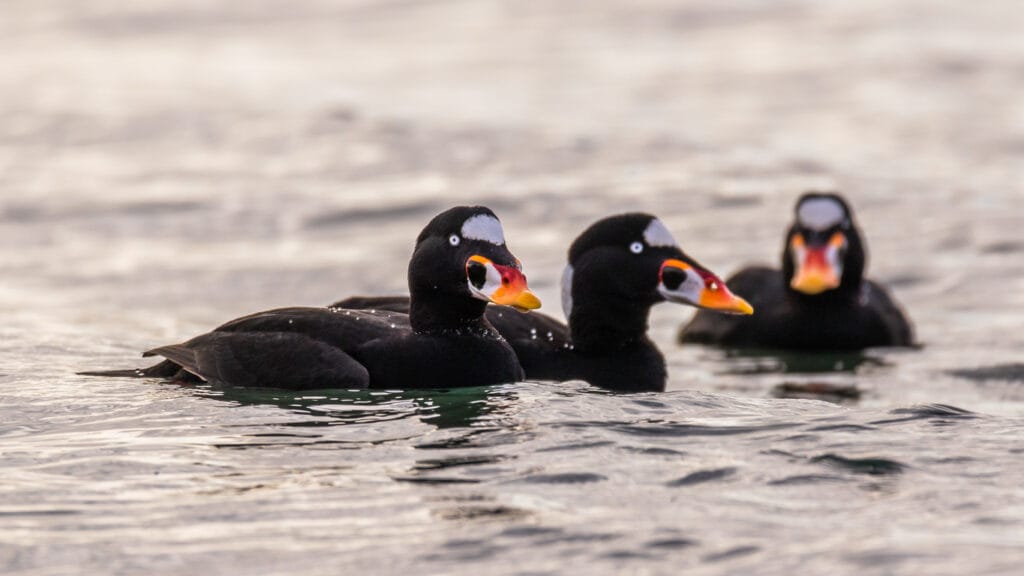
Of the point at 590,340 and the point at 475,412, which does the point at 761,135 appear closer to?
the point at 590,340

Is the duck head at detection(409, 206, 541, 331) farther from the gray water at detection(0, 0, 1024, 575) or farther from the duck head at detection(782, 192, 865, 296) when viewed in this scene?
the duck head at detection(782, 192, 865, 296)

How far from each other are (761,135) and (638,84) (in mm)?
2719

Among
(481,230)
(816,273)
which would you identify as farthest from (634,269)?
(816,273)

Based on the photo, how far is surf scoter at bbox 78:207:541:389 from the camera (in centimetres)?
884

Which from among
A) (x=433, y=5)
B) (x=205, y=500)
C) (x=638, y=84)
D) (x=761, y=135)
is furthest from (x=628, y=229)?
(x=433, y=5)

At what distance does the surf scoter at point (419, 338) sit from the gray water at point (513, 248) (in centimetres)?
13

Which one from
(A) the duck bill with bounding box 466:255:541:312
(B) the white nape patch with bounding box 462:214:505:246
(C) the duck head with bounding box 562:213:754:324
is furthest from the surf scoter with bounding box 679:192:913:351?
(A) the duck bill with bounding box 466:255:541:312

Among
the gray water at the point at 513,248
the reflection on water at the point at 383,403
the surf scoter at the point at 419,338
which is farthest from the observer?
the surf scoter at the point at 419,338

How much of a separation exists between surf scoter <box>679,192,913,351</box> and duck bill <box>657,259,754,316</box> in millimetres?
3563

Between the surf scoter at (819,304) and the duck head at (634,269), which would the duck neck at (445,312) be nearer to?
the duck head at (634,269)

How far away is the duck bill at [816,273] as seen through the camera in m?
13.3

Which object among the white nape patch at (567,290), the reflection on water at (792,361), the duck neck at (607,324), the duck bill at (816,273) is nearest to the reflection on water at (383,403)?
the duck neck at (607,324)

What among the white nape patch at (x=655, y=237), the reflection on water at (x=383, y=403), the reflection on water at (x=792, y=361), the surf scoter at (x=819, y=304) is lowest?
the reflection on water at (x=792, y=361)

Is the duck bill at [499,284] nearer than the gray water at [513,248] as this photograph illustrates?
No
